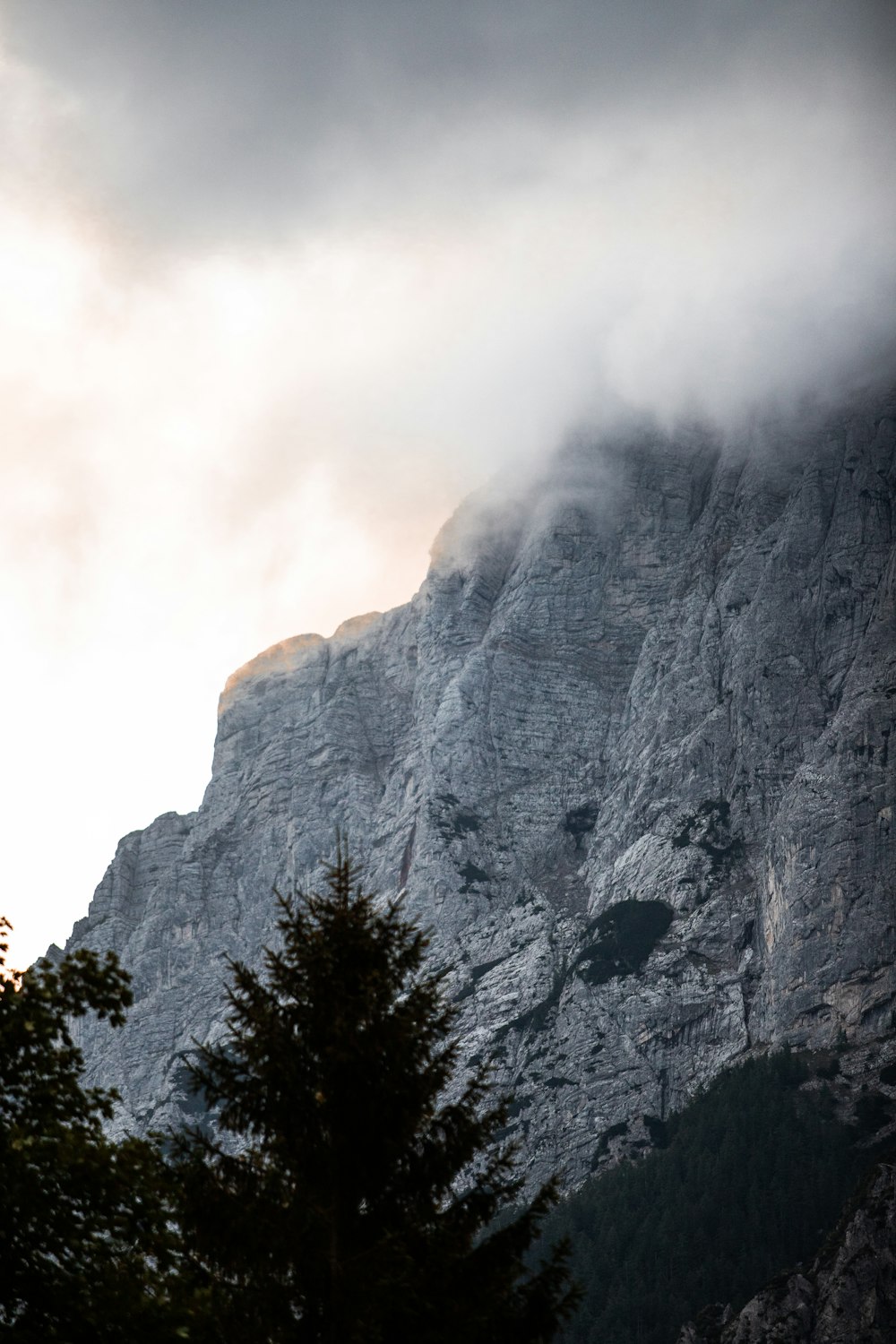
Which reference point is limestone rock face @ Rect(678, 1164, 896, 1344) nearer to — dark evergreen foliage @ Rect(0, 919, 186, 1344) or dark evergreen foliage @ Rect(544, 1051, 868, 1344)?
dark evergreen foliage @ Rect(544, 1051, 868, 1344)

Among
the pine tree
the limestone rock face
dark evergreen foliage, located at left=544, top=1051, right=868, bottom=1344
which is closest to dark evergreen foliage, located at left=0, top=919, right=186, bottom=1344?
the pine tree

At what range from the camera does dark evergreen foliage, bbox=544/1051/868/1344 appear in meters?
134

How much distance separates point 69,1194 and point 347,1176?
3591mm

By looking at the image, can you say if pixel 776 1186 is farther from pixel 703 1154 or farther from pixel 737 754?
pixel 737 754

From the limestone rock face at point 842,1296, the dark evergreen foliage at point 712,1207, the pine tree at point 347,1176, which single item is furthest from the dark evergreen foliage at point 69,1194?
the dark evergreen foliage at point 712,1207

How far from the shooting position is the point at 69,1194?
16953mm

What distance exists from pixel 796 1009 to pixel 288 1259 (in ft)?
503

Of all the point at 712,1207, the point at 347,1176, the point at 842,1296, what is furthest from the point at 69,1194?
the point at 712,1207

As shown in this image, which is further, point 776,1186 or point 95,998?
point 776,1186

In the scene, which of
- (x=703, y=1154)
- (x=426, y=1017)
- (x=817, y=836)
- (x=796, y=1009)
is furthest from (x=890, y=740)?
(x=426, y=1017)

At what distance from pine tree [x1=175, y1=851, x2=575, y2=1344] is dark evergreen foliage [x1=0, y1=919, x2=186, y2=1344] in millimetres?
721

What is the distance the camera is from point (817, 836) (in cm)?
17050

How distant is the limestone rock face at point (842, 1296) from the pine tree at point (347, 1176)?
104 metres

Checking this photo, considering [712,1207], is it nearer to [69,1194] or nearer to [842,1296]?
[842,1296]
